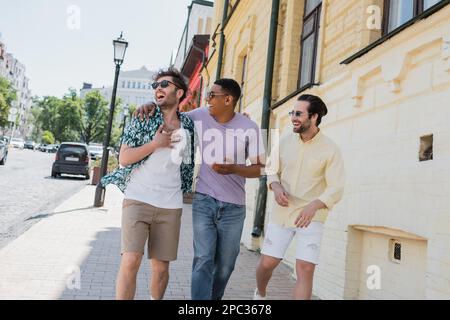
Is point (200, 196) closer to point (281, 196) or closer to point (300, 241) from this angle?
point (281, 196)

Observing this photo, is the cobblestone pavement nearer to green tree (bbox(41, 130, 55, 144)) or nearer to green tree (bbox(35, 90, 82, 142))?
green tree (bbox(35, 90, 82, 142))

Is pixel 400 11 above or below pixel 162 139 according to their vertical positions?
above

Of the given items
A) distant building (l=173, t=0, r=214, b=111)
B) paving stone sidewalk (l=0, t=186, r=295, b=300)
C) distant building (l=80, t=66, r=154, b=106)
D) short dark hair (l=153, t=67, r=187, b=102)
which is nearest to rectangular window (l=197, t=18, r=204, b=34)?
distant building (l=173, t=0, r=214, b=111)

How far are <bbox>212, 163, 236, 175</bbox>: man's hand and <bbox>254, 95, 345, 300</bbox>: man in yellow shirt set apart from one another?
0.40 m

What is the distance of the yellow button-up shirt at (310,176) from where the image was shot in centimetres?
319

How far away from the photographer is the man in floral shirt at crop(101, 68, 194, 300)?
290 cm

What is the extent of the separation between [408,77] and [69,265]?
14.5ft

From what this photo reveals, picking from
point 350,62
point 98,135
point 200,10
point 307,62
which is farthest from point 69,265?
point 98,135

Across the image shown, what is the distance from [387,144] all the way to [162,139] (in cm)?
222

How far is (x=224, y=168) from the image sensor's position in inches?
122

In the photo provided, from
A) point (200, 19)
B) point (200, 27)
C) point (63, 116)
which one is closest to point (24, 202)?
point (200, 27)

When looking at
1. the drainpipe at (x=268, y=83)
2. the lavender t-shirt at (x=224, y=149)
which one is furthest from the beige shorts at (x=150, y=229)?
the drainpipe at (x=268, y=83)

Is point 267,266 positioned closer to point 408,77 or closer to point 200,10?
point 408,77
